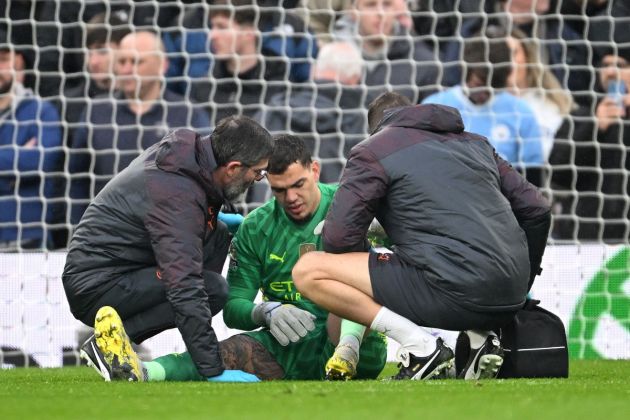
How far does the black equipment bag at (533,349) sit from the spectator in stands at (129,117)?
4.35m

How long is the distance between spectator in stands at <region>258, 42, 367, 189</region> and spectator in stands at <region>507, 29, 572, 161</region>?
1.21m

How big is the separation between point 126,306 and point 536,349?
1937mm

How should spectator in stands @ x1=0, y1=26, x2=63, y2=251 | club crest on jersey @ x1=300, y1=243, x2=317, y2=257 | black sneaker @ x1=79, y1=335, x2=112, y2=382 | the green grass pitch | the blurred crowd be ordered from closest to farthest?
the green grass pitch < black sneaker @ x1=79, y1=335, x2=112, y2=382 < club crest on jersey @ x1=300, y1=243, x2=317, y2=257 < spectator in stands @ x1=0, y1=26, x2=63, y2=251 < the blurred crowd

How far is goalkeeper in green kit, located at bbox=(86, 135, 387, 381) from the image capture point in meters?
6.06

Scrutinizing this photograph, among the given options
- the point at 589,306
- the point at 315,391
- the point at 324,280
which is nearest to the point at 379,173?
the point at 324,280

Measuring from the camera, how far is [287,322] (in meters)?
5.99

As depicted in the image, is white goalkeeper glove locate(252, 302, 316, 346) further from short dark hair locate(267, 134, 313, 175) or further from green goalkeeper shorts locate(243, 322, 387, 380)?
short dark hair locate(267, 134, 313, 175)

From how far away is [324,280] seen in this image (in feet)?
18.5

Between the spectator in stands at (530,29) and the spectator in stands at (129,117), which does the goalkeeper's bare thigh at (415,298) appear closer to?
the spectator in stands at (129,117)

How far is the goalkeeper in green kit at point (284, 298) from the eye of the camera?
19.9ft

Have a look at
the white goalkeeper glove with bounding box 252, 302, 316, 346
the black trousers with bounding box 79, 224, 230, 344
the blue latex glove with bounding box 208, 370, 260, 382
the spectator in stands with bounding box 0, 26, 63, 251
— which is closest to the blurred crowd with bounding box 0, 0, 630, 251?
the spectator in stands with bounding box 0, 26, 63, 251

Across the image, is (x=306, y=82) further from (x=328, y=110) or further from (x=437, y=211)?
(x=437, y=211)

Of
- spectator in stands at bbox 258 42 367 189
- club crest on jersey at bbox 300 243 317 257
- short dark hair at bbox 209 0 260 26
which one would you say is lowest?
club crest on jersey at bbox 300 243 317 257

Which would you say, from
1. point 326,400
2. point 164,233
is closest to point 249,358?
point 164,233
